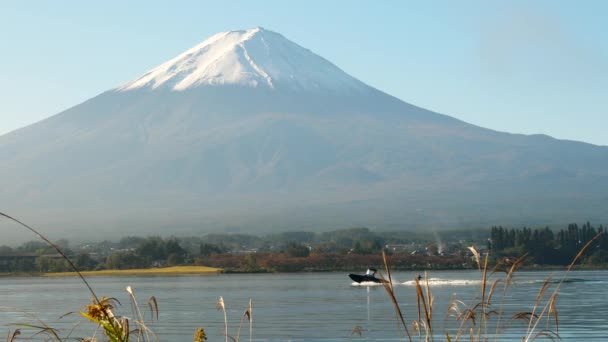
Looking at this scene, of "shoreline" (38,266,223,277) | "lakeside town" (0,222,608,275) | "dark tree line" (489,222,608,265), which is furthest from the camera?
"lakeside town" (0,222,608,275)

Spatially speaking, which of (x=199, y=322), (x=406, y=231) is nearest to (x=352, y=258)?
(x=406, y=231)

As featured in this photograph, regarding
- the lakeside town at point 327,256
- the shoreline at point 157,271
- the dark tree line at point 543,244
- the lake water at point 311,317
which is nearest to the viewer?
the lake water at point 311,317

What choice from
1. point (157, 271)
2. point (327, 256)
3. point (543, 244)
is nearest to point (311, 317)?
point (157, 271)

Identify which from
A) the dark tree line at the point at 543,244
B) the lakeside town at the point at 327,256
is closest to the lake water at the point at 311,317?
the dark tree line at the point at 543,244

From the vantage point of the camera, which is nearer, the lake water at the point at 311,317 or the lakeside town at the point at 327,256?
the lake water at the point at 311,317

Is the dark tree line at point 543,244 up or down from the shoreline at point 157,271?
up

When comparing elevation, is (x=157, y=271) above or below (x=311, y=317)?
above

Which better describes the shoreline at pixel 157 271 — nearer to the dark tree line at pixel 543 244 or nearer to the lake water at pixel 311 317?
the dark tree line at pixel 543 244

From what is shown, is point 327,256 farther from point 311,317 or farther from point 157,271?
point 311,317

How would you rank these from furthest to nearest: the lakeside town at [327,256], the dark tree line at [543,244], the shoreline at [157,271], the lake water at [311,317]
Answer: the lakeside town at [327,256], the dark tree line at [543,244], the shoreline at [157,271], the lake water at [311,317]

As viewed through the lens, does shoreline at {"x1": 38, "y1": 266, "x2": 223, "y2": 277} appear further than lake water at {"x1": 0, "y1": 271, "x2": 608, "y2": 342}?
Yes

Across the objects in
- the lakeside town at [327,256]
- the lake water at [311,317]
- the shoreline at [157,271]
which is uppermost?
the lakeside town at [327,256]

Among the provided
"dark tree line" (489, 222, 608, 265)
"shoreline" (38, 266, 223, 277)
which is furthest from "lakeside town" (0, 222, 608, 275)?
"shoreline" (38, 266, 223, 277)

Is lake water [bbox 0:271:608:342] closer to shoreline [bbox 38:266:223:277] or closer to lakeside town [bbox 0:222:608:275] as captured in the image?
shoreline [bbox 38:266:223:277]
